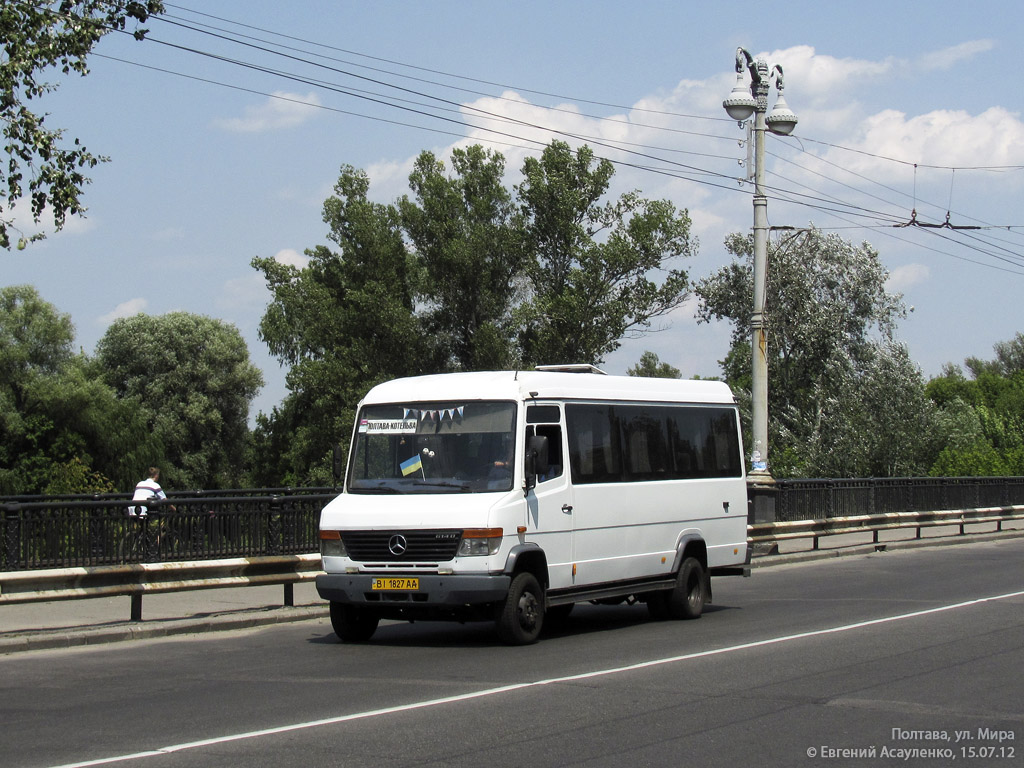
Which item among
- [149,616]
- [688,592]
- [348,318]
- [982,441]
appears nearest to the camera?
[149,616]

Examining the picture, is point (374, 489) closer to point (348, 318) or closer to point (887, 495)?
point (887, 495)

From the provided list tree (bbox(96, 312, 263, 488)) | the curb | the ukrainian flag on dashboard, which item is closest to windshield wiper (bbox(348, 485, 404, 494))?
the ukrainian flag on dashboard

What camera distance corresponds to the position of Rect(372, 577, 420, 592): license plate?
12.1 metres

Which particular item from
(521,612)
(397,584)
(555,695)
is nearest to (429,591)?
(397,584)

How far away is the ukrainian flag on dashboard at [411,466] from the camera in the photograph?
1273 centimetres

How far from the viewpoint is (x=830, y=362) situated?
195ft

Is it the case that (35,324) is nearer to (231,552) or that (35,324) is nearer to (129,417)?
(129,417)

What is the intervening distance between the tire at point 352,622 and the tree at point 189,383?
4941 cm

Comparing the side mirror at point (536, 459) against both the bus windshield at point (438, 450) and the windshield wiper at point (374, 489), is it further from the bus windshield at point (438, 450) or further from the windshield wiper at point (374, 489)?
the windshield wiper at point (374, 489)

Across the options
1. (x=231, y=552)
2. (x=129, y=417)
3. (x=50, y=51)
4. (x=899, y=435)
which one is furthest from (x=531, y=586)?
(x=899, y=435)

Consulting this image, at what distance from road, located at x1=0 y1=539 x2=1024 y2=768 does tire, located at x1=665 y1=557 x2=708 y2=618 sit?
0.22m

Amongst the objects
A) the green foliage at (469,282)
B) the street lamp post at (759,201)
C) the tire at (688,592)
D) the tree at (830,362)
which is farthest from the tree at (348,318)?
the tire at (688,592)

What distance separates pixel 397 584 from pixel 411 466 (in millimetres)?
1254

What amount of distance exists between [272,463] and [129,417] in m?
12.3
